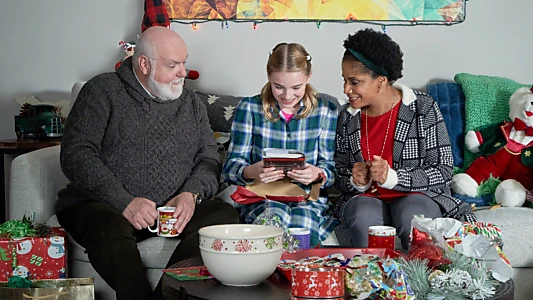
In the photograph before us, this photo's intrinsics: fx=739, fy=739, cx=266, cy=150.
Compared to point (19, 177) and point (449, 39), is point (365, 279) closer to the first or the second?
point (19, 177)

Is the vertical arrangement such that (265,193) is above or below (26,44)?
below

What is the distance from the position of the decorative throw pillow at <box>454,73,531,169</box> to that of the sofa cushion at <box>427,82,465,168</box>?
31 mm

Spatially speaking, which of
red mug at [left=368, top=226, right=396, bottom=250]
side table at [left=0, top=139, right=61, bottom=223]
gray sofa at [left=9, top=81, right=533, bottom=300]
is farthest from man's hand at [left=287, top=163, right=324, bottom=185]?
side table at [left=0, top=139, right=61, bottom=223]

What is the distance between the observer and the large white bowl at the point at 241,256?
1.62 metres

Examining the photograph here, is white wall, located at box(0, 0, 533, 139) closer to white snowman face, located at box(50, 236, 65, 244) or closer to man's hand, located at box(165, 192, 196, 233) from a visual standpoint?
man's hand, located at box(165, 192, 196, 233)

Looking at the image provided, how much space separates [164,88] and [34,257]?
74cm

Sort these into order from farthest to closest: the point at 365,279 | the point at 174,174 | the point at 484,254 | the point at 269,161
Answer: the point at 174,174 → the point at 269,161 → the point at 484,254 → the point at 365,279

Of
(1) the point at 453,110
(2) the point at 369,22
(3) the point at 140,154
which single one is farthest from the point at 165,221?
(2) the point at 369,22

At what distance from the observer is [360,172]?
2629 mm

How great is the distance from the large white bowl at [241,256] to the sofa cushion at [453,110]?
1722 millimetres

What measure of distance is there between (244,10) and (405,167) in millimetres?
1283

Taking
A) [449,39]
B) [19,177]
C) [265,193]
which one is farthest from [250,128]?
[449,39]

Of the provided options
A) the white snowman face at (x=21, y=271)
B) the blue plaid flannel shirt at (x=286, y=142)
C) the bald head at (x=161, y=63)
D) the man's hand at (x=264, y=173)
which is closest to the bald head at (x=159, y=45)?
the bald head at (x=161, y=63)

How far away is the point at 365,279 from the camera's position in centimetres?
156
